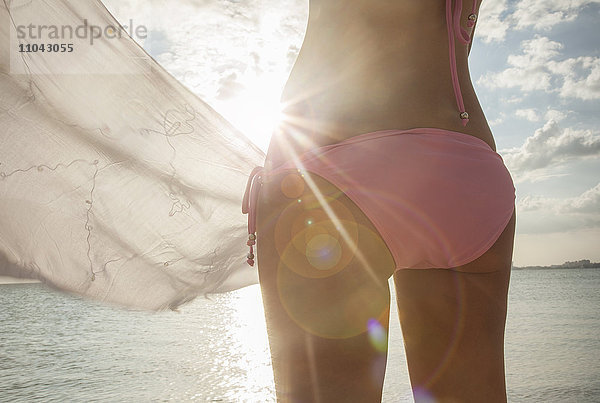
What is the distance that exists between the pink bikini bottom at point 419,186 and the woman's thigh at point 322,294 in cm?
4

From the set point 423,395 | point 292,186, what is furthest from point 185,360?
point 292,186

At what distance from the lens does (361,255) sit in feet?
3.16

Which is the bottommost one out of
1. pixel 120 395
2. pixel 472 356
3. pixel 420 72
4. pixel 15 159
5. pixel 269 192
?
pixel 120 395

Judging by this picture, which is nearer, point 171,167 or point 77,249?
point 77,249

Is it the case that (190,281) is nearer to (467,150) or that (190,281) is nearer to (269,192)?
(269,192)

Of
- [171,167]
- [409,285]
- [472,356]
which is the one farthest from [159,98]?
[472,356]

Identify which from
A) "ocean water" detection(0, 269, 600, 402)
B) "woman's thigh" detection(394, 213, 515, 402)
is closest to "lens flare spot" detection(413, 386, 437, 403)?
"woman's thigh" detection(394, 213, 515, 402)

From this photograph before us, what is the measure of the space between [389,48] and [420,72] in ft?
0.34

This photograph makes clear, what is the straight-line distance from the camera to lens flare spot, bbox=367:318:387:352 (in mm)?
927

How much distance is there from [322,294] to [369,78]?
56cm

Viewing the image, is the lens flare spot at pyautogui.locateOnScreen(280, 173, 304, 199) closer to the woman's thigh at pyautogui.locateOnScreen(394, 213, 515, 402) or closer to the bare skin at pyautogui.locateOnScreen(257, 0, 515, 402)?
the bare skin at pyautogui.locateOnScreen(257, 0, 515, 402)

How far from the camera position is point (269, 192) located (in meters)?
1.03

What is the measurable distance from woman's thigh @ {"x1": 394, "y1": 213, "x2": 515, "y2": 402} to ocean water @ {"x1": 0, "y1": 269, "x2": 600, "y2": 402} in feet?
10.7

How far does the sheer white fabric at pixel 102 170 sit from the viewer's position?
1833 millimetres
